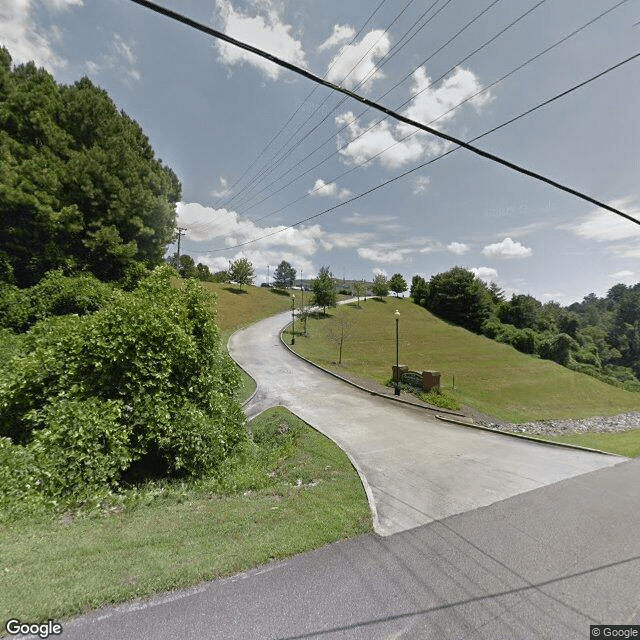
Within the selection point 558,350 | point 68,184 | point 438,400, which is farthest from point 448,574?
point 558,350

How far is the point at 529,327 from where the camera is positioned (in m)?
67.4

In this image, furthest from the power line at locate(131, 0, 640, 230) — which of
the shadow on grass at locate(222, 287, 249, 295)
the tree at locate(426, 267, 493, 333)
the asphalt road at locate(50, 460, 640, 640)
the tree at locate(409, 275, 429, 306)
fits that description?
the tree at locate(409, 275, 429, 306)

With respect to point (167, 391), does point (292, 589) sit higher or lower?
lower

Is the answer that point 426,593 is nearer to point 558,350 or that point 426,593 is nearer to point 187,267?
point 558,350

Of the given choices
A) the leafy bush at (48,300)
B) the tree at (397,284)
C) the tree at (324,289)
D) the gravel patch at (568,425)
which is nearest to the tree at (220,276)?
the tree at (324,289)

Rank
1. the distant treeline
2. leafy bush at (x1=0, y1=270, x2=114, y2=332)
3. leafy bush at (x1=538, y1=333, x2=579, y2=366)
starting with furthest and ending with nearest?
the distant treeline < leafy bush at (x1=538, y1=333, x2=579, y2=366) < leafy bush at (x1=0, y1=270, x2=114, y2=332)

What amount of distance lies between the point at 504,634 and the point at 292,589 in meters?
2.38

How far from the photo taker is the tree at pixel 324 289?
43763mm

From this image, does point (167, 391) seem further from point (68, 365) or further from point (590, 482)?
point (590, 482)

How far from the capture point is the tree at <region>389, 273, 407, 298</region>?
8319 cm

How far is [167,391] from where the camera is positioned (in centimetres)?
727

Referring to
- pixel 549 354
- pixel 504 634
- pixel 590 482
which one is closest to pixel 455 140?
pixel 504 634

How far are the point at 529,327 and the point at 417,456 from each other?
73.5m

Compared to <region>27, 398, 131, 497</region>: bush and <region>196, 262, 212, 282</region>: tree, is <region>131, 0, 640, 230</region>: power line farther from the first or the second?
<region>196, 262, 212, 282</region>: tree
